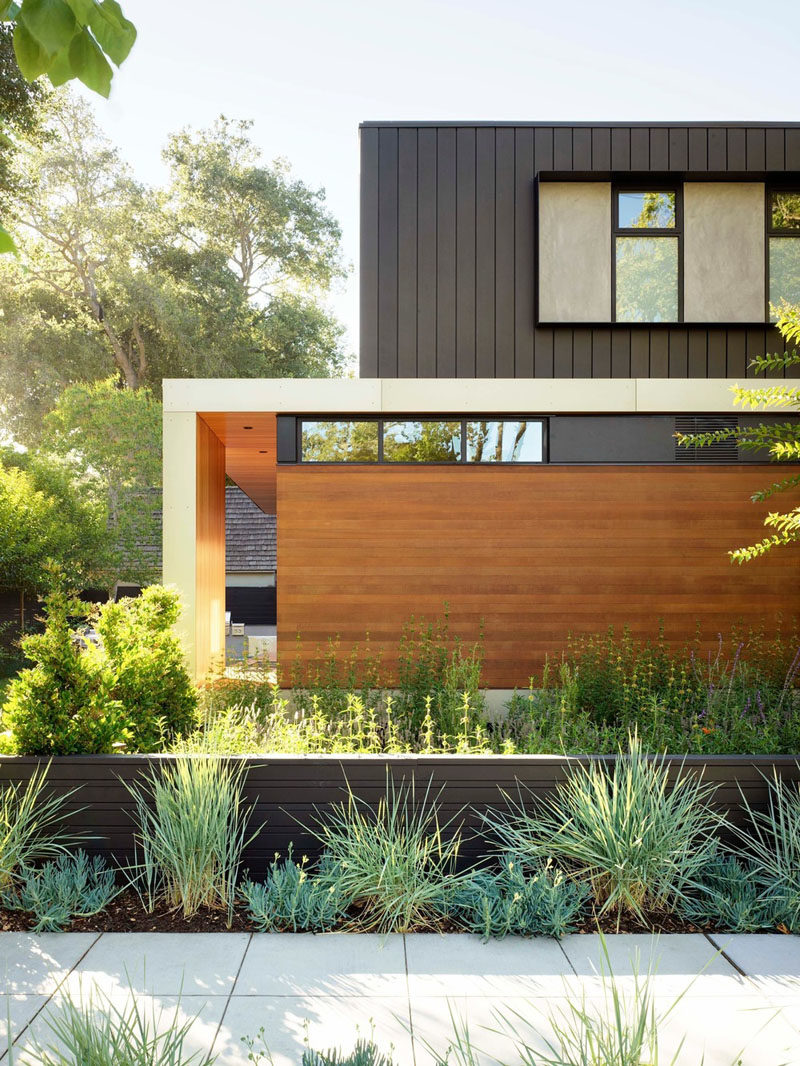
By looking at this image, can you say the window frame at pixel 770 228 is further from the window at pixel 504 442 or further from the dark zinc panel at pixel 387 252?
the dark zinc panel at pixel 387 252

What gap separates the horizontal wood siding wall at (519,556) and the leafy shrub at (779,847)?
12.6 ft

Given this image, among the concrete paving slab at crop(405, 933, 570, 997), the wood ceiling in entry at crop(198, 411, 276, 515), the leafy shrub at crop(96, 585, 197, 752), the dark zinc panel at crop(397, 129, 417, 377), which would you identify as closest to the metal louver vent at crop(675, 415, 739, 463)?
the dark zinc panel at crop(397, 129, 417, 377)

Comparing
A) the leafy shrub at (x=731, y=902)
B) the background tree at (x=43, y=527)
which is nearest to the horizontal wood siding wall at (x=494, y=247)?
the leafy shrub at (x=731, y=902)

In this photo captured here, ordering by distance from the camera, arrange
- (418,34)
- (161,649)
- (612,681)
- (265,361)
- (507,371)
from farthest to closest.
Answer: (265,361), (418,34), (507,371), (612,681), (161,649)

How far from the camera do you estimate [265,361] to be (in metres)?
21.0

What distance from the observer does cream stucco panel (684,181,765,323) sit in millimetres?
8469

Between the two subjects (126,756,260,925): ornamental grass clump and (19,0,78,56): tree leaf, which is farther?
(126,756,260,925): ornamental grass clump

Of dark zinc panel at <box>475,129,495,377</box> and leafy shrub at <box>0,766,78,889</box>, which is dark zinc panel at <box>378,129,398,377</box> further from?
leafy shrub at <box>0,766,78,889</box>

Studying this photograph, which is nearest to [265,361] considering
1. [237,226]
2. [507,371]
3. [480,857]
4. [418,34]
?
[237,226]

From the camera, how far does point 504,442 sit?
7934mm

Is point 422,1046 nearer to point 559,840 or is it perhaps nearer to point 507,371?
point 559,840

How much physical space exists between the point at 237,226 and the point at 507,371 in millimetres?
16102

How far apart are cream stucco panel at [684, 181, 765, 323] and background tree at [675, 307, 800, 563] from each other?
0.49 metres

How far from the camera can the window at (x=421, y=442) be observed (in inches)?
310
